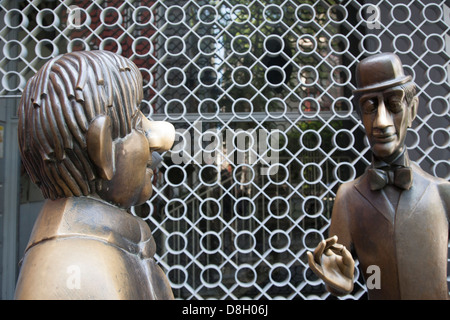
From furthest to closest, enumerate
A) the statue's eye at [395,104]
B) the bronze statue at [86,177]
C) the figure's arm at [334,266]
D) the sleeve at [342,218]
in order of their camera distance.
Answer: the sleeve at [342,218], the statue's eye at [395,104], the figure's arm at [334,266], the bronze statue at [86,177]

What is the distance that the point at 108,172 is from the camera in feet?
3.01

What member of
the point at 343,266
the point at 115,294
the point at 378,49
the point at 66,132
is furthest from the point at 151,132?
the point at 378,49

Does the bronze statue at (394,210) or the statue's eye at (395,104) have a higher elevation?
the statue's eye at (395,104)

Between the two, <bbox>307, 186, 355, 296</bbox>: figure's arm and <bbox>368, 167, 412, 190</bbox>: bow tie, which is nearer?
<bbox>307, 186, 355, 296</bbox>: figure's arm

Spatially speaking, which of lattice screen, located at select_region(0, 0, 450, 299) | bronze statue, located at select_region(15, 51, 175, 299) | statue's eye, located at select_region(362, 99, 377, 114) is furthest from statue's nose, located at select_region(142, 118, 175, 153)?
lattice screen, located at select_region(0, 0, 450, 299)

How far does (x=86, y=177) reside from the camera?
926 mm

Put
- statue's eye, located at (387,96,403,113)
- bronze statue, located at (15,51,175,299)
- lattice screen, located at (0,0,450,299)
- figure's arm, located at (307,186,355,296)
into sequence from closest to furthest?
bronze statue, located at (15,51,175,299) → figure's arm, located at (307,186,355,296) → statue's eye, located at (387,96,403,113) → lattice screen, located at (0,0,450,299)

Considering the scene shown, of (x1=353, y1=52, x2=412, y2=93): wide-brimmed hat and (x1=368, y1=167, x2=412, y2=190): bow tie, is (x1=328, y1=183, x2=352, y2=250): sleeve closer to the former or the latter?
(x1=368, y1=167, x2=412, y2=190): bow tie

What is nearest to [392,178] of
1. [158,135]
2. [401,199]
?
[401,199]

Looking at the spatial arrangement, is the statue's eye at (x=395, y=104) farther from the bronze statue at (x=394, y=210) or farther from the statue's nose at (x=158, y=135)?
the statue's nose at (x=158, y=135)

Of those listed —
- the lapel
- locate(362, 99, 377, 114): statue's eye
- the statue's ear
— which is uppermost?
locate(362, 99, 377, 114): statue's eye

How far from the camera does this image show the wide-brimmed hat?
4.16 feet

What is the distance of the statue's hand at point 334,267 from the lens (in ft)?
3.83

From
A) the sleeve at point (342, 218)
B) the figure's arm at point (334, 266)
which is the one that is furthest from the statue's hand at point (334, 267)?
the sleeve at point (342, 218)
